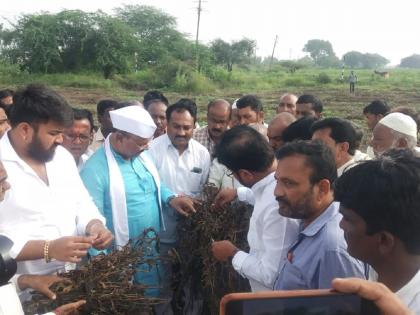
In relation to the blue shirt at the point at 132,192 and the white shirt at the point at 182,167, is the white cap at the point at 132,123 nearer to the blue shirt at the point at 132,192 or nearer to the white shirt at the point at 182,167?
the blue shirt at the point at 132,192

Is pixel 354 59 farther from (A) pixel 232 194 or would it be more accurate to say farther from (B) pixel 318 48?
(A) pixel 232 194

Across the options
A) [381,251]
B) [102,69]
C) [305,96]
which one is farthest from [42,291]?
[102,69]

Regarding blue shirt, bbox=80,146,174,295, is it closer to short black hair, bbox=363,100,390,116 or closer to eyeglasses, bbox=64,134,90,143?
eyeglasses, bbox=64,134,90,143

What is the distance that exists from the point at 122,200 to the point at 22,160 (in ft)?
2.96

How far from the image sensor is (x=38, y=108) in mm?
2746

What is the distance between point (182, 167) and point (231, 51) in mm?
45345

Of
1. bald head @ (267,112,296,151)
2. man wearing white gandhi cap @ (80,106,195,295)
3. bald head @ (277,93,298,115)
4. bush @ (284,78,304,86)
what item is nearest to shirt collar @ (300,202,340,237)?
man wearing white gandhi cap @ (80,106,195,295)

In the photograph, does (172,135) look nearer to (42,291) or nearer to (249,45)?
(42,291)

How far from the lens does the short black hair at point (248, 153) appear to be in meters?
2.65

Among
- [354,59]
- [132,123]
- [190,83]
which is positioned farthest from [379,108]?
[354,59]

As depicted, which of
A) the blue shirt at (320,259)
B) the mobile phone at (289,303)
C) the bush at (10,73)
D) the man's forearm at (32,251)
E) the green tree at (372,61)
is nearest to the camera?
the mobile phone at (289,303)

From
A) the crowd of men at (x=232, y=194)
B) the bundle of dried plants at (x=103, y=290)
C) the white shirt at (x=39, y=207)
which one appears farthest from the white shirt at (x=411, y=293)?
the white shirt at (x=39, y=207)

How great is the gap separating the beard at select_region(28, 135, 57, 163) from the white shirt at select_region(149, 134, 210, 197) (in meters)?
1.49

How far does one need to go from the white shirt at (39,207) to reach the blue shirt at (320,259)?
136cm
